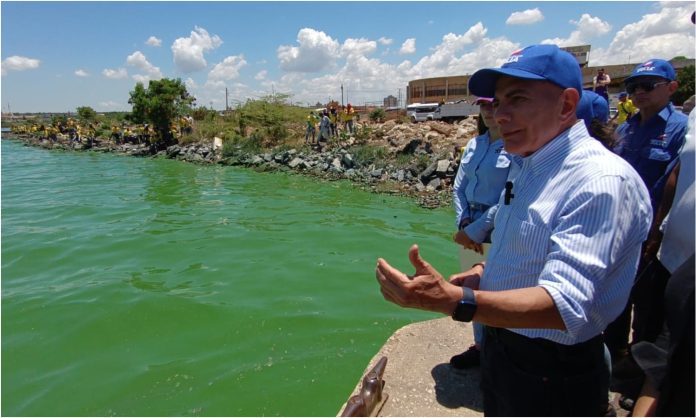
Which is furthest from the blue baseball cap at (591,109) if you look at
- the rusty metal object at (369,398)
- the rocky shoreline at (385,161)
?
the rocky shoreline at (385,161)

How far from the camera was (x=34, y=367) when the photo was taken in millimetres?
4375

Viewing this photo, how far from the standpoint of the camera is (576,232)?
1.21 metres

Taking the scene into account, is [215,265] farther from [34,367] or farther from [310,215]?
[310,215]

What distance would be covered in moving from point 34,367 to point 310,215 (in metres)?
6.45

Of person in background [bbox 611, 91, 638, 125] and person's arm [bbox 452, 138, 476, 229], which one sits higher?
person in background [bbox 611, 91, 638, 125]

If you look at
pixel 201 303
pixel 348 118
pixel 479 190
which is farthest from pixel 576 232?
pixel 348 118

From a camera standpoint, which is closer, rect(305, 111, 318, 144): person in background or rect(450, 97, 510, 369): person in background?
rect(450, 97, 510, 369): person in background

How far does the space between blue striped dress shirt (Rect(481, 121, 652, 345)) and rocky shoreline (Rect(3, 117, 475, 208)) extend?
951 centimetres

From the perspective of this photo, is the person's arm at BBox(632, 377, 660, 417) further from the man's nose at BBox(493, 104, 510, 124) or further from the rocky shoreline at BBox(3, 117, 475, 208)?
the rocky shoreline at BBox(3, 117, 475, 208)

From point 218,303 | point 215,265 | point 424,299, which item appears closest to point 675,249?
point 424,299

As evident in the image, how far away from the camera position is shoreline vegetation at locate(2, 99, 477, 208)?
13469 mm

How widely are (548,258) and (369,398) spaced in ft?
5.78

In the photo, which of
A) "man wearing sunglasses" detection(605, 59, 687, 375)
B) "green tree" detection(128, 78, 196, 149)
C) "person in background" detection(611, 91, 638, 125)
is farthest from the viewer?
"green tree" detection(128, 78, 196, 149)

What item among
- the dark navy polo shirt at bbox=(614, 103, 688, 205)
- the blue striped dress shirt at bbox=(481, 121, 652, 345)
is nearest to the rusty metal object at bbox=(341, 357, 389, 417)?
the blue striped dress shirt at bbox=(481, 121, 652, 345)
